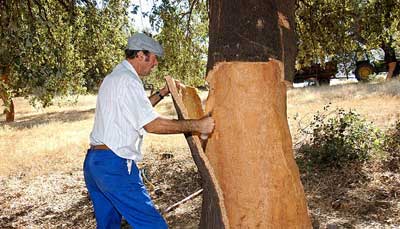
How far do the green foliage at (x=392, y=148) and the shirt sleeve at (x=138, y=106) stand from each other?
13.5 ft

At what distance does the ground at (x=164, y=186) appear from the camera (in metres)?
4.68

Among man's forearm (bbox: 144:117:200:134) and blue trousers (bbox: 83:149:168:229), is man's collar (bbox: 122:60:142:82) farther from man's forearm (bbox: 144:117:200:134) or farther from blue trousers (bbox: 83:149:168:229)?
blue trousers (bbox: 83:149:168:229)

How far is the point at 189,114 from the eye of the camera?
9.99 ft

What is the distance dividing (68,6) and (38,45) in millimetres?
1352

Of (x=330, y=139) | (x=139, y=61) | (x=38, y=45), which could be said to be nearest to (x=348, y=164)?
(x=330, y=139)

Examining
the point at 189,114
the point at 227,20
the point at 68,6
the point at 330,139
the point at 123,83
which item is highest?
the point at 68,6

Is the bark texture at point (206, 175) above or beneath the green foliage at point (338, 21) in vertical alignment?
beneath

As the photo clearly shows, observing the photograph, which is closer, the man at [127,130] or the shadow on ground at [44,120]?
the man at [127,130]

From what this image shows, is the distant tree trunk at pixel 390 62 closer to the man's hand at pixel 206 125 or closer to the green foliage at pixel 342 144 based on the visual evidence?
the green foliage at pixel 342 144

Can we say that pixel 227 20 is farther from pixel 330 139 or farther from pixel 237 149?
pixel 330 139

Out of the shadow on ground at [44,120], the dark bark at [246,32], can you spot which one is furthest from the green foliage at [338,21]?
the shadow on ground at [44,120]

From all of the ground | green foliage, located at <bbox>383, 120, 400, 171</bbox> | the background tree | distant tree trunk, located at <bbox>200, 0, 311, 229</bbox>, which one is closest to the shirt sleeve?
distant tree trunk, located at <bbox>200, 0, 311, 229</bbox>

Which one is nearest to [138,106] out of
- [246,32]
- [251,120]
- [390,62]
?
[251,120]

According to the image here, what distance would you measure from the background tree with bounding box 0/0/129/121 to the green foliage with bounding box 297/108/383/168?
366 centimetres
